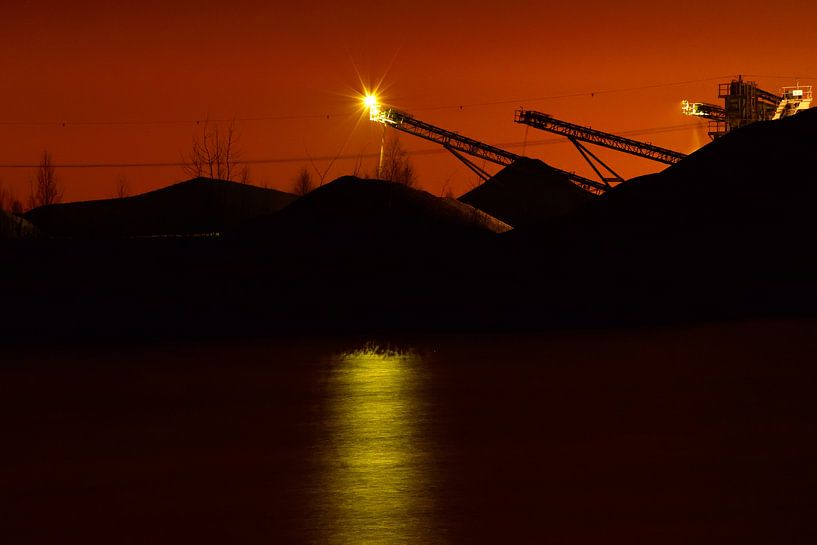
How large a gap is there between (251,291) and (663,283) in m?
9.33

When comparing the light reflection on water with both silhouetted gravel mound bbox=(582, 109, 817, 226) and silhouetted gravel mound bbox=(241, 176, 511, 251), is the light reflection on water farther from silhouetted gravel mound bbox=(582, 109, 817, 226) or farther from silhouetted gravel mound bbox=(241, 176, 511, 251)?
silhouetted gravel mound bbox=(241, 176, 511, 251)

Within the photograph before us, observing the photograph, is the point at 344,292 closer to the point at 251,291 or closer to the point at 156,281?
the point at 251,291

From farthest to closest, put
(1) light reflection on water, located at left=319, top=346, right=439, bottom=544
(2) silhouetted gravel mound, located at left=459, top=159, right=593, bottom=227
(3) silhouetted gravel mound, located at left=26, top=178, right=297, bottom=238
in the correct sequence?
(2) silhouetted gravel mound, located at left=459, top=159, right=593, bottom=227, (3) silhouetted gravel mound, located at left=26, top=178, right=297, bottom=238, (1) light reflection on water, located at left=319, top=346, right=439, bottom=544

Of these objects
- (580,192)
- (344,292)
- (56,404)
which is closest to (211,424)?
(56,404)

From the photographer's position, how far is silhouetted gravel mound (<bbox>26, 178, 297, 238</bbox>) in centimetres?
5097

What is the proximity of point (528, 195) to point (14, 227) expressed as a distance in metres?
29.1

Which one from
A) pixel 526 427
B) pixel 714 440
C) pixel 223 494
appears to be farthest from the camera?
pixel 526 427

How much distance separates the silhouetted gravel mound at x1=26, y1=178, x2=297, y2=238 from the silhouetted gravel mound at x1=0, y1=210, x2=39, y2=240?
6.38 m

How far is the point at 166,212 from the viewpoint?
53.6 m

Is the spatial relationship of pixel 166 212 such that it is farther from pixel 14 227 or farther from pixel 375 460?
pixel 375 460

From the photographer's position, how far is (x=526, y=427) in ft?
35.9

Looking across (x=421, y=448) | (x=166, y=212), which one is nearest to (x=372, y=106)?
(x=166, y=212)

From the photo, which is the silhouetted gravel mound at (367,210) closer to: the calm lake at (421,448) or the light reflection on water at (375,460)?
the calm lake at (421,448)

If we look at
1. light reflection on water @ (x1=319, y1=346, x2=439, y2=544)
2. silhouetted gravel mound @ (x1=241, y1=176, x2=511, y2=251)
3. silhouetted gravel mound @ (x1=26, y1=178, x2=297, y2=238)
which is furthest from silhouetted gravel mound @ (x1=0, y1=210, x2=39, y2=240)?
light reflection on water @ (x1=319, y1=346, x2=439, y2=544)
